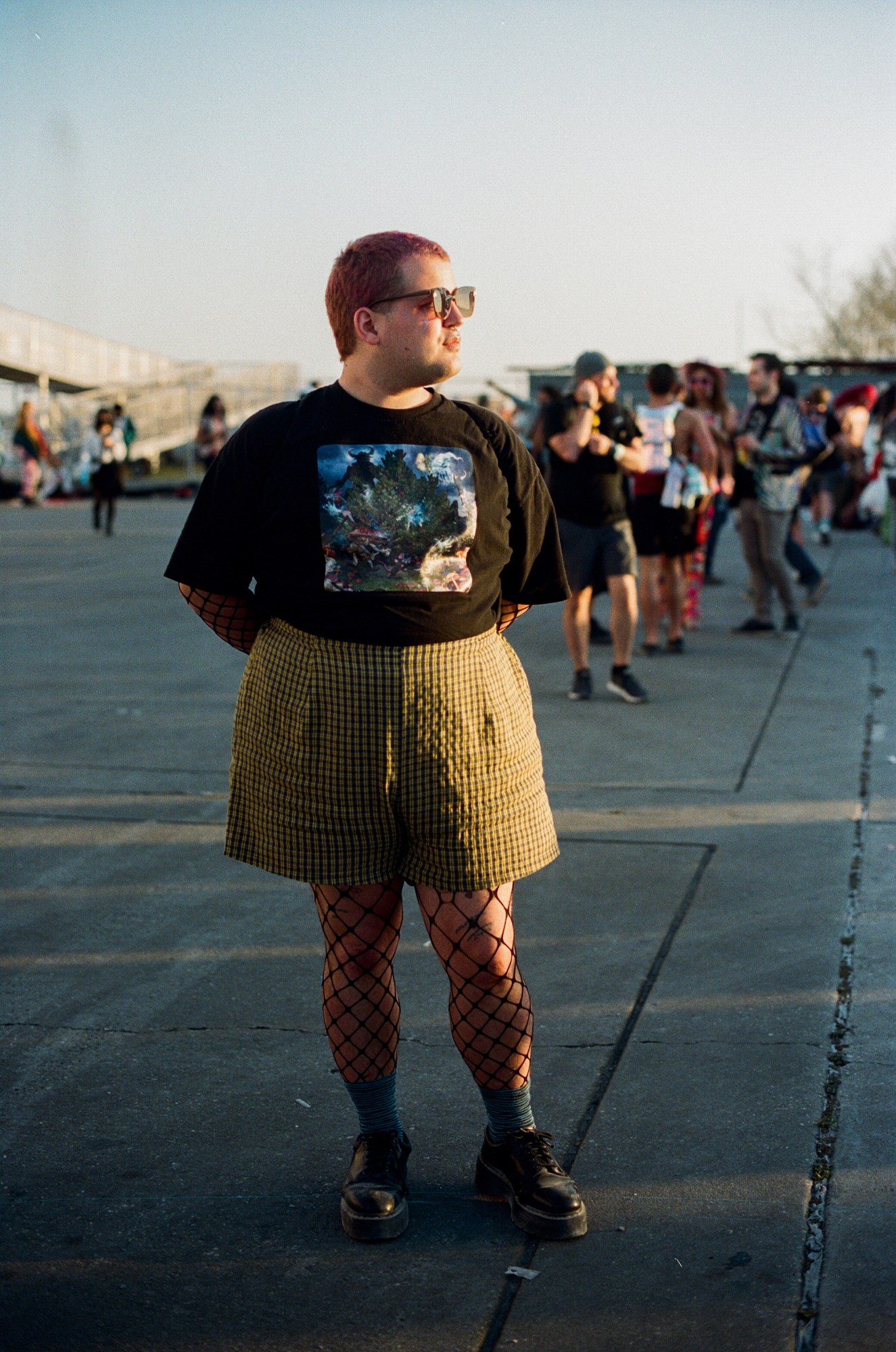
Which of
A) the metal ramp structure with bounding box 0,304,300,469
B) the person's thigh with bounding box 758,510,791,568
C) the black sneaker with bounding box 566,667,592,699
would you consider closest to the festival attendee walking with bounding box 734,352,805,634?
the person's thigh with bounding box 758,510,791,568

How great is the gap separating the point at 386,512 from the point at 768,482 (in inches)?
309

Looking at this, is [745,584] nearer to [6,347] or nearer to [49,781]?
[49,781]

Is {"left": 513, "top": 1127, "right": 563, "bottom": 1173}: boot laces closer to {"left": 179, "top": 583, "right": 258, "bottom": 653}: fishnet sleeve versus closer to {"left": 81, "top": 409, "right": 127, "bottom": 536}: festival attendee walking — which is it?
{"left": 179, "top": 583, "right": 258, "bottom": 653}: fishnet sleeve

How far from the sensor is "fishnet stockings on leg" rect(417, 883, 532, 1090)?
2750 mm

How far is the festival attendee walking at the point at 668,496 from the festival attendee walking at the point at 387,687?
6.59 metres

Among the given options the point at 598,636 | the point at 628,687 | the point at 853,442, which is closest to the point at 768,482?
the point at 598,636

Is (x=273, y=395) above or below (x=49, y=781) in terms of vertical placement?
above

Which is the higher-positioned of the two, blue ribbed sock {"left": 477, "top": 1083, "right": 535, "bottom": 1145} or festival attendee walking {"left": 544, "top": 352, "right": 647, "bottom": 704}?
festival attendee walking {"left": 544, "top": 352, "right": 647, "bottom": 704}

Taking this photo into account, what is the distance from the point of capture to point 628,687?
25.8 feet

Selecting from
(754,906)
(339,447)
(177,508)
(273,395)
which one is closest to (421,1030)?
(754,906)

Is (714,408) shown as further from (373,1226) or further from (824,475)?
(373,1226)

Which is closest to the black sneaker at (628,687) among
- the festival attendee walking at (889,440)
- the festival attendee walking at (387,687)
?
the festival attendee walking at (387,687)

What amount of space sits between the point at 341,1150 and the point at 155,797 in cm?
302

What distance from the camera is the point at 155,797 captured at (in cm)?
588
